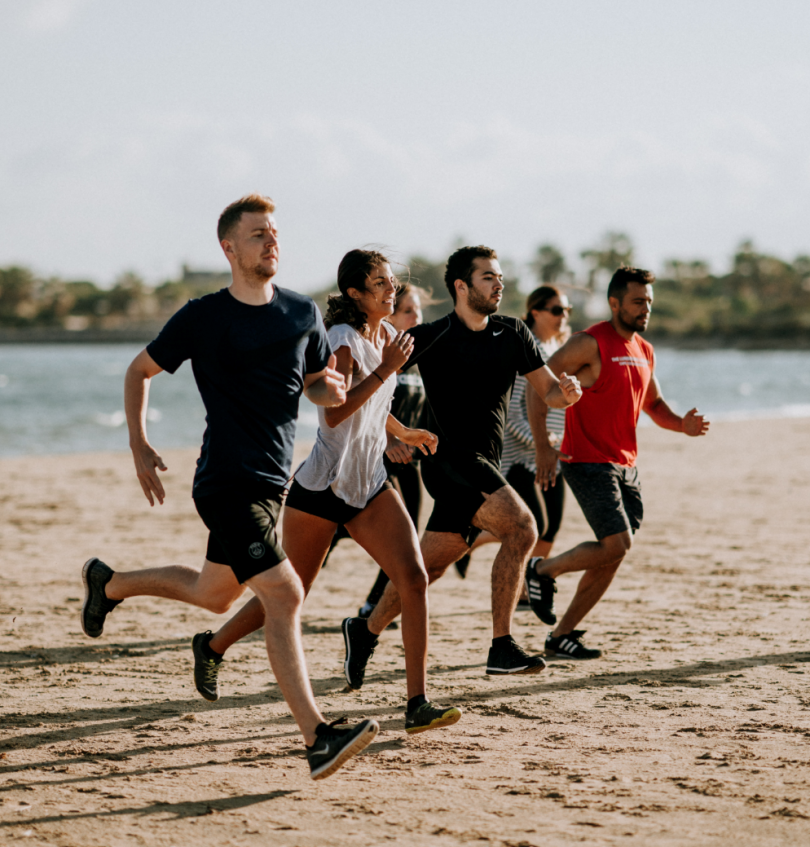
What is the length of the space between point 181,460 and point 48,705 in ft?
48.1

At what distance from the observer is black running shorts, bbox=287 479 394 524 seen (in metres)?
4.82

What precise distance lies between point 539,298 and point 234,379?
418 centimetres

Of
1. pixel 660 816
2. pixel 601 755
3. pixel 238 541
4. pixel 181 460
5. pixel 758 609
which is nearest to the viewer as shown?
pixel 660 816

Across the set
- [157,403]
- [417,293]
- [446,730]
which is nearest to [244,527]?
[446,730]

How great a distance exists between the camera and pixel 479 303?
5543 mm

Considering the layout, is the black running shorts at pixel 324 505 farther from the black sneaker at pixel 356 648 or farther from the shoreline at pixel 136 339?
the shoreline at pixel 136 339

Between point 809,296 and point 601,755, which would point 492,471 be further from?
point 809,296

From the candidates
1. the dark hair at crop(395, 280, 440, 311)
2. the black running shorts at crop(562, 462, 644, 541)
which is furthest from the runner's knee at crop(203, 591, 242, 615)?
the dark hair at crop(395, 280, 440, 311)

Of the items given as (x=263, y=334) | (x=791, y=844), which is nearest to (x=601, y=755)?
(x=791, y=844)

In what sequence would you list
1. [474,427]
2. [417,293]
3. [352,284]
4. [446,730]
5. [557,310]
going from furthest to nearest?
[557,310]
[417,293]
[474,427]
[352,284]
[446,730]

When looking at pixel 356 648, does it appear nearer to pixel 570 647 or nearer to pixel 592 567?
pixel 570 647

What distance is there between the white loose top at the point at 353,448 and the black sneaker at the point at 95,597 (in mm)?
1149

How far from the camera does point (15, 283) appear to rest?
580 feet

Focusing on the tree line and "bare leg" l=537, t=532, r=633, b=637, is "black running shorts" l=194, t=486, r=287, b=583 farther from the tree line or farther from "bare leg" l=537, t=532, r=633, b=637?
the tree line
